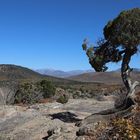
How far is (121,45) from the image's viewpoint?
60.0 ft

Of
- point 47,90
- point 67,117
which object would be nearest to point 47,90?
point 47,90

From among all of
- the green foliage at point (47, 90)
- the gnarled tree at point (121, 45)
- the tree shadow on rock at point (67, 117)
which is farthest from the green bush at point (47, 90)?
the gnarled tree at point (121, 45)

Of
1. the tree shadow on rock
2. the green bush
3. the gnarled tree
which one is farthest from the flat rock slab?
the green bush

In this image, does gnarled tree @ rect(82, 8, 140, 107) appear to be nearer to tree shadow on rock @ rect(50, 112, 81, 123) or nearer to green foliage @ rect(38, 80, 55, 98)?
tree shadow on rock @ rect(50, 112, 81, 123)

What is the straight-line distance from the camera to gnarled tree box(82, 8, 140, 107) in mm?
17703

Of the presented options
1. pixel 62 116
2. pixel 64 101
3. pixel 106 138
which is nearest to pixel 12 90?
pixel 64 101

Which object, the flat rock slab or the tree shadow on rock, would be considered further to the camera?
the tree shadow on rock

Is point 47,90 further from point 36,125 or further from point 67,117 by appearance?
point 36,125

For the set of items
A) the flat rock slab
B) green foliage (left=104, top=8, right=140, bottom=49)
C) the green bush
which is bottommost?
the flat rock slab

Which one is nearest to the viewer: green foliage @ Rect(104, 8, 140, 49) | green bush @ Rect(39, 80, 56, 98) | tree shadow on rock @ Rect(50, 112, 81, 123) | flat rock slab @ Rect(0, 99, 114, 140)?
flat rock slab @ Rect(0, 99, 114, 140)

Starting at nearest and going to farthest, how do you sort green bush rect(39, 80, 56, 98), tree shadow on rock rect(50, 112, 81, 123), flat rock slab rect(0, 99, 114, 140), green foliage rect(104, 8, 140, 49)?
1. flat rock slab rect(0, 99, 114, 140)
2. green foliage rect(104, 8, 140, 49)
3. tree shadow on rock rect(50, 112, 81, 123)
4. green bush rect(39, 80, 56, 98)

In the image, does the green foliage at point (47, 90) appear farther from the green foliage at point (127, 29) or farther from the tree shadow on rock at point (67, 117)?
the green foliage at point (127, 29)

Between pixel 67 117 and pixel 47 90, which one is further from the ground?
pixel 47 90

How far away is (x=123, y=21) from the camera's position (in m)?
18.0
